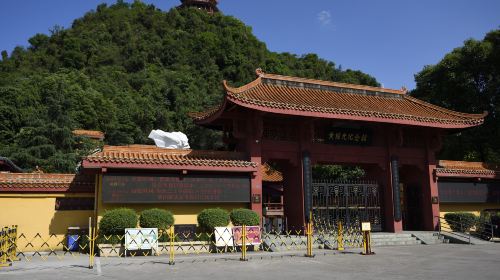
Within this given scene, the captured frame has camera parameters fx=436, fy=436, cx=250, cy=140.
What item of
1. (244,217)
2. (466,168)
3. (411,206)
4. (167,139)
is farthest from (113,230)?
(466,168)

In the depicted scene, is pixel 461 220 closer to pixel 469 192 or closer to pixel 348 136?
pixel 469 192

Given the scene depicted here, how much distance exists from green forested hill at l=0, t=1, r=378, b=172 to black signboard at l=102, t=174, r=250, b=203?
566 inches

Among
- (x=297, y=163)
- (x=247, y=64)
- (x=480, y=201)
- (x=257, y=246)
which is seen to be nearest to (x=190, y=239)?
(x=257, y=246)

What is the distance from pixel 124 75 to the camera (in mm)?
60656

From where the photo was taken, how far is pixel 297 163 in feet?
60.9

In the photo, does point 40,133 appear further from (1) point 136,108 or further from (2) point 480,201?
(2) point 480,201

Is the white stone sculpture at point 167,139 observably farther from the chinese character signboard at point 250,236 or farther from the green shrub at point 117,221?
the chinese character signboard at point 250,236

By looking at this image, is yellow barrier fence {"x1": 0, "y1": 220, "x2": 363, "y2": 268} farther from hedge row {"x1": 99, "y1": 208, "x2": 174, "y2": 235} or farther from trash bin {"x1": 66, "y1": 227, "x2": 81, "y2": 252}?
hedge row {"x1": 99, "y1": 208, "x2": 174, "y2": 235}

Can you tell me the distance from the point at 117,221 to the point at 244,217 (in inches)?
180

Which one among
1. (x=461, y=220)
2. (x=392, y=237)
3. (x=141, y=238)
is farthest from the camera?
(x=461, y=220)

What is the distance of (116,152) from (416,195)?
14442 mm

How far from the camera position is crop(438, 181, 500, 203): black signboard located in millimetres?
20984

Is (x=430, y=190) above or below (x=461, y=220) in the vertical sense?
above

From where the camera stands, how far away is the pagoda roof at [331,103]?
17172 mm
